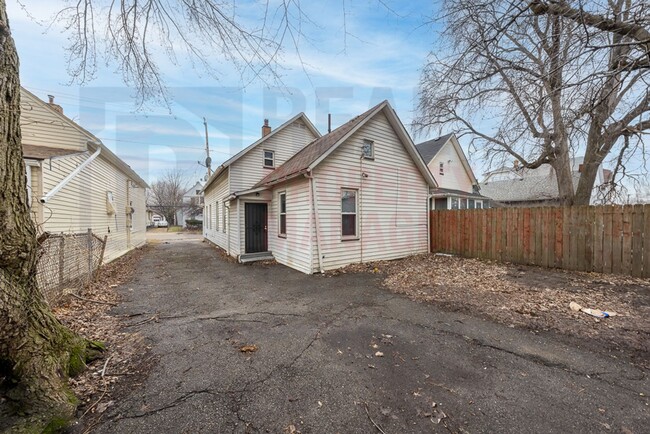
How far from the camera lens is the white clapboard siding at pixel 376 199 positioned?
27.7 feet

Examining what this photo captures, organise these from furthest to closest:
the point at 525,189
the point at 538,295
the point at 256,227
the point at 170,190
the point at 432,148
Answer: the point at 170,190 < the point at 525,189 < the point at 432,148 < the point at 256,227 < the point at 538,295

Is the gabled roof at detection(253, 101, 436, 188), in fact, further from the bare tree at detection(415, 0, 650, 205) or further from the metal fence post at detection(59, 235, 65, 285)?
the metal fence post at detection(59, 235, 65, 285)

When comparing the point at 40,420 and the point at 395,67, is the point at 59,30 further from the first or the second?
the point at 395,67

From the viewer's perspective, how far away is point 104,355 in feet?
10.5

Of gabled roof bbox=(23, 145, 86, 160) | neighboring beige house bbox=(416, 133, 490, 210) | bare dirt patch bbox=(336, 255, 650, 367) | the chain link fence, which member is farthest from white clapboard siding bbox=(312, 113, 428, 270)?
neighboring beige house bbox=(416, 133, 490, 210)

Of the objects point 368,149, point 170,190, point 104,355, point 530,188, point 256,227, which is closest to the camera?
point 104,355

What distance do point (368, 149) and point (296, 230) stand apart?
384 cm

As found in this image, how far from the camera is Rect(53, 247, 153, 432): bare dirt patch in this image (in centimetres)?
240

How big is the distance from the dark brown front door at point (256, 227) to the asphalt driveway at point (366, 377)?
19.6 ft

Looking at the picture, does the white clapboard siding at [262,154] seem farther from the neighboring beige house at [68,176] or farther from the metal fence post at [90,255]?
the metal fence post at [90,255]

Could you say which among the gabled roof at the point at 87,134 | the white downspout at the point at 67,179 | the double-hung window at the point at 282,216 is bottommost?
the double-hung window at the point at 282,216

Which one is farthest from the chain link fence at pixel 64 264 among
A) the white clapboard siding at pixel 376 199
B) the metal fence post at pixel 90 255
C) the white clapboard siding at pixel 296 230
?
the white clapboard siding at pixel 376 199

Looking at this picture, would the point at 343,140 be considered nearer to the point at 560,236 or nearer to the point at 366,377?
the point at 366,377

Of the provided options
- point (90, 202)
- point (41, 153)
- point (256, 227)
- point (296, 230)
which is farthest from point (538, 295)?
point (90, 202)
